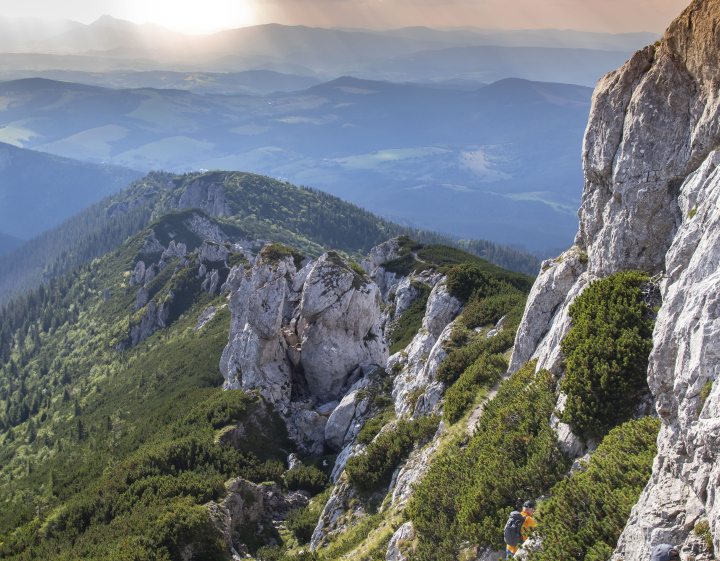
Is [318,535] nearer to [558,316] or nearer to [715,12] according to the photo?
[558,316]

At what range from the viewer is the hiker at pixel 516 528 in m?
13.6

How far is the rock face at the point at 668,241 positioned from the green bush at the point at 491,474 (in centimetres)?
234

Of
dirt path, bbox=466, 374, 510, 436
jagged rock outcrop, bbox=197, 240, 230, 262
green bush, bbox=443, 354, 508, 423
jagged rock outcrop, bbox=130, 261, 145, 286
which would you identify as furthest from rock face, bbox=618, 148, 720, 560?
jagged rock outcrop, bbox=130, 261, 145, 286

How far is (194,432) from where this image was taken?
43.0 metres

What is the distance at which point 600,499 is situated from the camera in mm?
12680

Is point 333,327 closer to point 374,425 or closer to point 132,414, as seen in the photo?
point 374,425

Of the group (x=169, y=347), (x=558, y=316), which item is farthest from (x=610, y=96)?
(x=169, y=347)

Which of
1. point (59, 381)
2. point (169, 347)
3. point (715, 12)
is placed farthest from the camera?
point (59, 381)

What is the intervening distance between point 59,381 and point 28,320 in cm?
8292

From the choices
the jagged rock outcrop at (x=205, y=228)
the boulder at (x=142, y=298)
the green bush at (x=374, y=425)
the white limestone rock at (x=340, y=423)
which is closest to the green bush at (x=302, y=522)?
the green bush at (x=374, y=425)

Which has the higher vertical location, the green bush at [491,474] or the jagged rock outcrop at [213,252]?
the green bush at [491,474]

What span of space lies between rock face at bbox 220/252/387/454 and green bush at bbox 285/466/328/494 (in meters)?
9.30

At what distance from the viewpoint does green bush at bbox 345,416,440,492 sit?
27.8 meters

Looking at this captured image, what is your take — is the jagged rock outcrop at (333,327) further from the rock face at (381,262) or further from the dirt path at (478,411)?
the rock face at (381,262)
